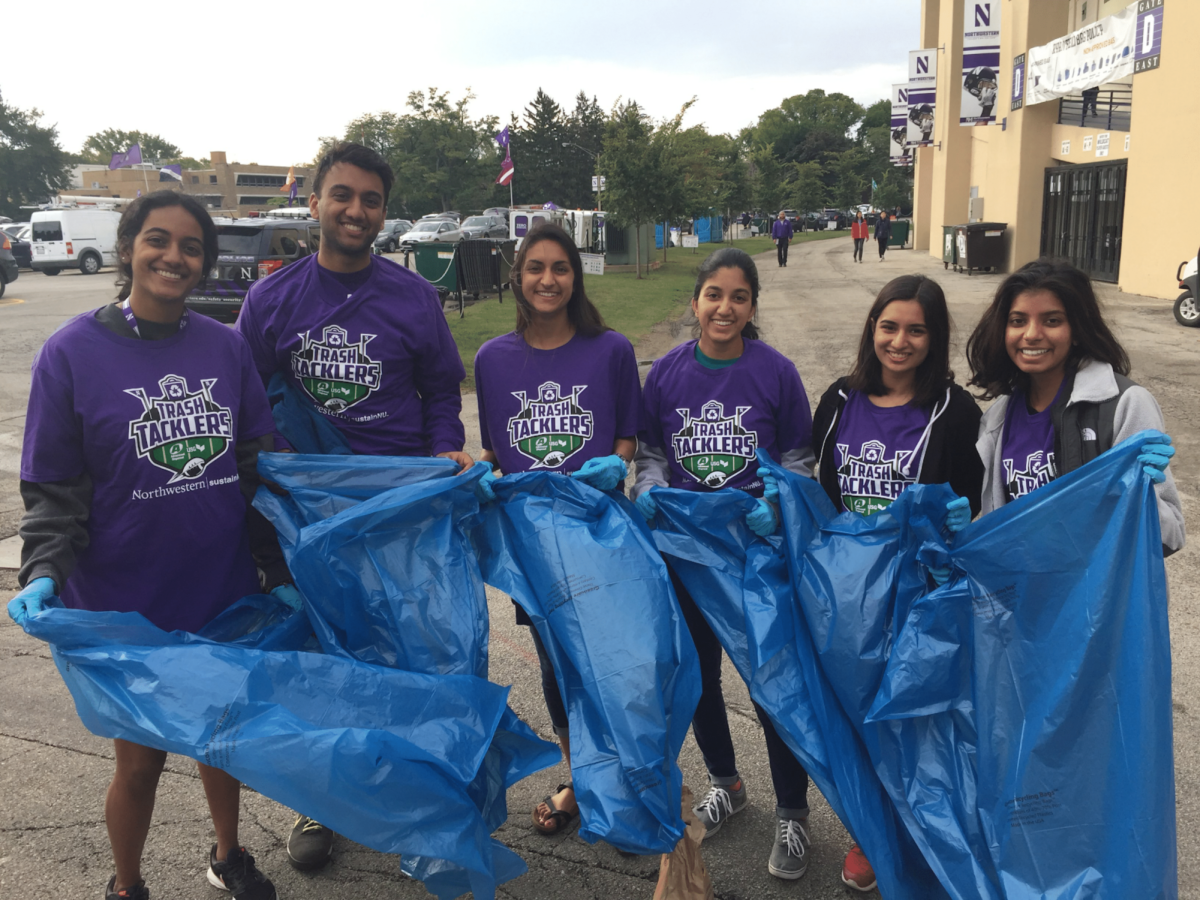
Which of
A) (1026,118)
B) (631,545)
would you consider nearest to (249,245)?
(631,545)

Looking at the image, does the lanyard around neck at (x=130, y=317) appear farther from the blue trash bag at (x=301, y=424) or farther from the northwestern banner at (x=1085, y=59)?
the northwestern banner at (x=1085, y=59)

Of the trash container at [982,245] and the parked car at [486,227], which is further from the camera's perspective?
the parked car at [486,227]

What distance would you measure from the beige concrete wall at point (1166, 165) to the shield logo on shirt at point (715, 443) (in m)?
15.7

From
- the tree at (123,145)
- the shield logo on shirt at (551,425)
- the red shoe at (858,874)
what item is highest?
the tree at (123,145)

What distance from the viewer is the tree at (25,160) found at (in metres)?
59.1

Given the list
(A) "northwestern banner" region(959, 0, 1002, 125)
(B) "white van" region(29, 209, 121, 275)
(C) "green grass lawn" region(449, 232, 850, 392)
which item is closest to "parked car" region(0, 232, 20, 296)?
(B) "white van" region(29, 209, 121, 275)

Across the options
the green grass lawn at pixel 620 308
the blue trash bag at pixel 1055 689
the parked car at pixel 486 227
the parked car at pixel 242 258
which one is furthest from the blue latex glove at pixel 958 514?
the parked car at pixel 486 227

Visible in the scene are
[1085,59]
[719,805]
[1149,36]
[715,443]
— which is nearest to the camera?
[715,443]

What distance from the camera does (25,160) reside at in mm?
59438

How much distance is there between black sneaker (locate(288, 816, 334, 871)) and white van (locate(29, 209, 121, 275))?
28.9m

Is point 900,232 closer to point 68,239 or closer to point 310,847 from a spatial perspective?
point 68,239

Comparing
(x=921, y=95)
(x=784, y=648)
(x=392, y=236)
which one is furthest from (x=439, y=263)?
(x=921, y=95)

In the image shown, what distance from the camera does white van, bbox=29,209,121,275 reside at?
27.0 m

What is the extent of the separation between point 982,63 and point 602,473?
89.4 feet
